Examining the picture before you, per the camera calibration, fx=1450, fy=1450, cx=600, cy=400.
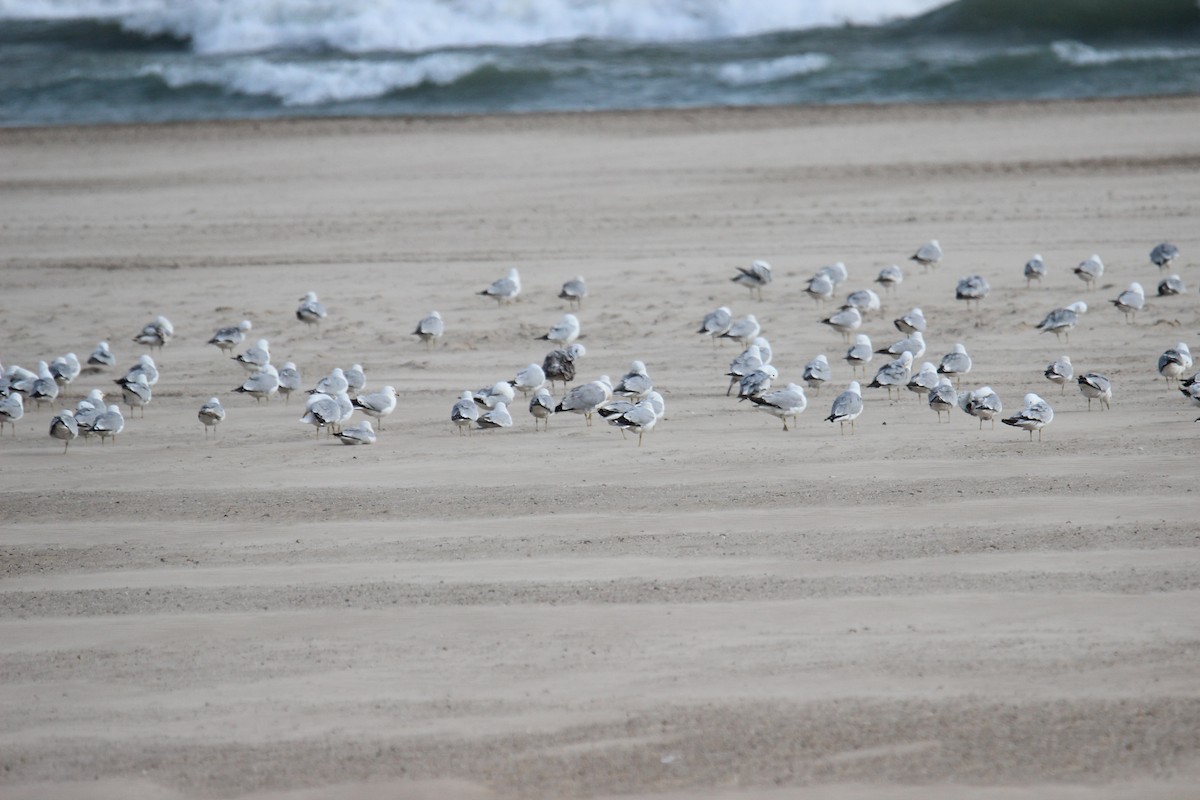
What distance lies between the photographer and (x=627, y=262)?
17.5 metres

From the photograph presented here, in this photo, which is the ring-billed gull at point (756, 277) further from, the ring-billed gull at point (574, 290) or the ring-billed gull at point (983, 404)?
the ring-billed gull at point (983, 404)

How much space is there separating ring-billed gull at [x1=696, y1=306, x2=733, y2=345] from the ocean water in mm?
14519

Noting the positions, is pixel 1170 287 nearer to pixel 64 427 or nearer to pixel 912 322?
pixel 912 322

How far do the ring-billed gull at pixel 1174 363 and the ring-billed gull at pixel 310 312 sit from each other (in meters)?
8.34

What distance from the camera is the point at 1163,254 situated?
15688 millimetres

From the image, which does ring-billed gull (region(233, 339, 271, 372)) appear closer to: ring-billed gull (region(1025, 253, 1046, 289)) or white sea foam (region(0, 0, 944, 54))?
ring-billed gull (region(1025, 253, 1046, 289))

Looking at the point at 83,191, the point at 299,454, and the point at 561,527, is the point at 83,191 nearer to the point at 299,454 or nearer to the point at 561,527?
the point at 299,454

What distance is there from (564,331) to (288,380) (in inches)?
112

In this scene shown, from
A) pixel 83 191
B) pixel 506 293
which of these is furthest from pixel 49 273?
pixel 506 293

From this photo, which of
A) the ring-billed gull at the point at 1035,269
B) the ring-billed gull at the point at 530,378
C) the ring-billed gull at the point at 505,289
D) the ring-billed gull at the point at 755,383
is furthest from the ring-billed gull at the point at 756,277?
the ring-billed gull at the point at 755,383

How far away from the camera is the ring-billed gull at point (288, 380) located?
1303 cm

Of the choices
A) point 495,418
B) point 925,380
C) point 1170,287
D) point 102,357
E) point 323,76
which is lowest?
point 102,357

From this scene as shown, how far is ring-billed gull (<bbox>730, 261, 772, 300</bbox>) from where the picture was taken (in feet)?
51.8

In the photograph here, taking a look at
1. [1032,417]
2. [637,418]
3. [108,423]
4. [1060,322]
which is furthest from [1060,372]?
[108,423]
